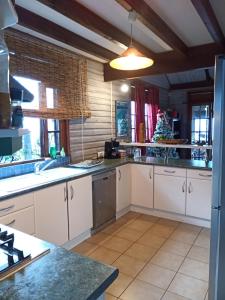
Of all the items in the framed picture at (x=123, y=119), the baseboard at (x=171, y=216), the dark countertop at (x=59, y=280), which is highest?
the framed picture at (x=123, y=119)

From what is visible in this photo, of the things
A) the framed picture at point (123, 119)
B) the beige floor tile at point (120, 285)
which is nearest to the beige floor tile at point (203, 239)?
the beige floor tile at point (120, 285)

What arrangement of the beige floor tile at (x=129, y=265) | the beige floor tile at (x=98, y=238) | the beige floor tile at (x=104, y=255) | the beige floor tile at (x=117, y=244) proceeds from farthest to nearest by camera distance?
the beige floor tile at (x=98, y=238)
the beige floor tile at (x=117, y=244)
the beige floor tile at (x=104, y=255)
the beige floor tile at (x=129, y=265)

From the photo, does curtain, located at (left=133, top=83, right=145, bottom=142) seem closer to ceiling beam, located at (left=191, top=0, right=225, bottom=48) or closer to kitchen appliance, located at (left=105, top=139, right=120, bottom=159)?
kitchen appliance, located at (left=105, top=139, right=120, bottom=159)

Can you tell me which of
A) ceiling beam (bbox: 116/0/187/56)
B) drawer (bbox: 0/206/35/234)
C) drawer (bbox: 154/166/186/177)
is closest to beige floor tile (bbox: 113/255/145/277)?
drawer (bbox: 0/206/35/234)

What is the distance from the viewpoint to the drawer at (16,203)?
2.02m

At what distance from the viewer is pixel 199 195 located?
128 inches

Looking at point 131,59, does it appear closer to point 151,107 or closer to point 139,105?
point 139,105

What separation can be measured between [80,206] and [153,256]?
3.26 feet

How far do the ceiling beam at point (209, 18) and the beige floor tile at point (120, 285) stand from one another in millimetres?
2523

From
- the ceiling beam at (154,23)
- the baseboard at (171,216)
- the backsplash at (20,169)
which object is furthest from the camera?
the baseboard at (171,216)

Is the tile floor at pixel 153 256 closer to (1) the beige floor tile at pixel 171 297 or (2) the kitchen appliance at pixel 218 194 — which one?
(1) the beige floor tile at pixel 171 297

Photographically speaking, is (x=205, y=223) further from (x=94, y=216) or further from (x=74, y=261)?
(x=74, y=261)

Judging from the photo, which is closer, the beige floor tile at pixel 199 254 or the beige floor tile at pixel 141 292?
the beige floor tile at pixel 141 292

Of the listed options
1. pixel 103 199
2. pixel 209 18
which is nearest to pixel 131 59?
pixel 209 18
